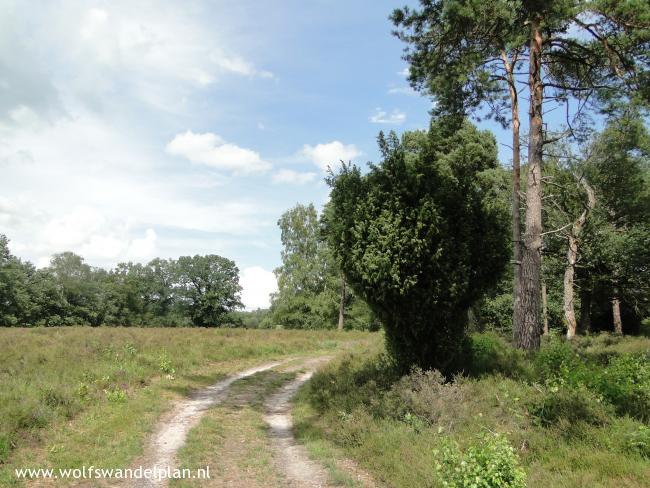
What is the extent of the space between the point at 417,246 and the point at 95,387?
33.9ft

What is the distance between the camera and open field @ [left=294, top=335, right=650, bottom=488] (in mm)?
6250

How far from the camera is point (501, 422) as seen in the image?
8609 millimetres

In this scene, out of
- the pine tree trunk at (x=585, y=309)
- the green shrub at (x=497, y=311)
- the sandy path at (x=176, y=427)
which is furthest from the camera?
the green shrub at (x=497, y=311)

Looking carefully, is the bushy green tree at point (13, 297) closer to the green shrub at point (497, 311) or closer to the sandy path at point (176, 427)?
the sandy path at point (176, 427)

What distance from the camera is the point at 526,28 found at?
1302 centimetres

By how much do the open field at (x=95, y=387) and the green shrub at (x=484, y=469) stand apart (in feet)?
19.4

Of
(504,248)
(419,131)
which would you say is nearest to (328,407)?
(504,248)

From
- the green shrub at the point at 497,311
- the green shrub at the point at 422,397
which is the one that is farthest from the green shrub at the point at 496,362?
the green shrub at the point at 497,311

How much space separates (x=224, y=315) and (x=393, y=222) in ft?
235

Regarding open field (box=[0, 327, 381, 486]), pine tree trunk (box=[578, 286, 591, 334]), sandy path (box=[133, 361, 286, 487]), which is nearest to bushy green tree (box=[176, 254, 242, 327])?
open field (box=[0, 327, 381, 486])

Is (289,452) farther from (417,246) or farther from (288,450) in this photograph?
(417,246)

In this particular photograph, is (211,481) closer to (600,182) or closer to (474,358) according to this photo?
(474,358)

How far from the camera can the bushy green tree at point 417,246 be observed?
34.6 ft

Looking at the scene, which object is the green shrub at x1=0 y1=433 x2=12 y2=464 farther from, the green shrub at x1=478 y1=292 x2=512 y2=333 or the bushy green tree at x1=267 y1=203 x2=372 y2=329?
the bushy green tree at x1=267 y1=203 x2=372 y2=329
